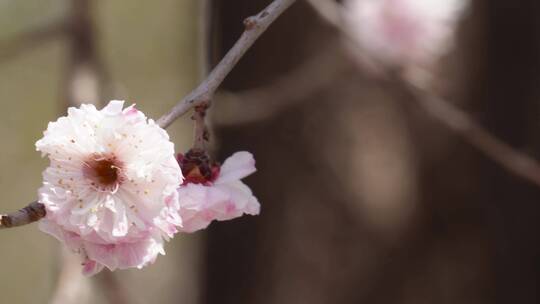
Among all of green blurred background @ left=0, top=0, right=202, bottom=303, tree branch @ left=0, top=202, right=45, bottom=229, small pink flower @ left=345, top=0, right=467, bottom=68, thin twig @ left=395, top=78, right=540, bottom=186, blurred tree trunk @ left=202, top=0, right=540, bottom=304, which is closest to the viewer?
tree branch @ left=0, top=202, right=45, bottom=229

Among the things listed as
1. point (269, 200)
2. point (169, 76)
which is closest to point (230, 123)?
point (269, 200)

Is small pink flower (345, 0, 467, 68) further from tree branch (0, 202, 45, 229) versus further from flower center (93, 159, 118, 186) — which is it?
tree branch (0, 202, 45, 229)

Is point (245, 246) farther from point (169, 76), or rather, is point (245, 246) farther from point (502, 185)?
point (169, 76)

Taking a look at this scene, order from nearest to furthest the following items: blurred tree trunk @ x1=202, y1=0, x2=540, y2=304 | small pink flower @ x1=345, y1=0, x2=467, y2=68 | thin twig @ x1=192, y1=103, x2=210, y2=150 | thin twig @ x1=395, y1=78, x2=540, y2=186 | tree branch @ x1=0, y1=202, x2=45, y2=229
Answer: tree branch @ x1=0, y1=202, x2=45, y2=229
thin twig @ x1=192, y1=103, x2=210, y2=150
thin twig @ x1=395, y1=78, x2=540, y2=186
small pink flower @ x1=345, y1=0, x2=467, y2=68
blurred tree trunk @ x1=202, y1=0, x2=540, y2=304

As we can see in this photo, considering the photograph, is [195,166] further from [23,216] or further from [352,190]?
[352,190]

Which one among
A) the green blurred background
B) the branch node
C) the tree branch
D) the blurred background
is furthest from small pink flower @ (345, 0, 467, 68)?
the green blurred background

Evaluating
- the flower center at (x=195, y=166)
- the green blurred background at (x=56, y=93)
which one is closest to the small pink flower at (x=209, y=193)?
the flower center at (x=195, y=166)

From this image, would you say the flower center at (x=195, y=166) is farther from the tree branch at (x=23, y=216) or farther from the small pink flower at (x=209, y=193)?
the tree branch at (x=23, y=216)
